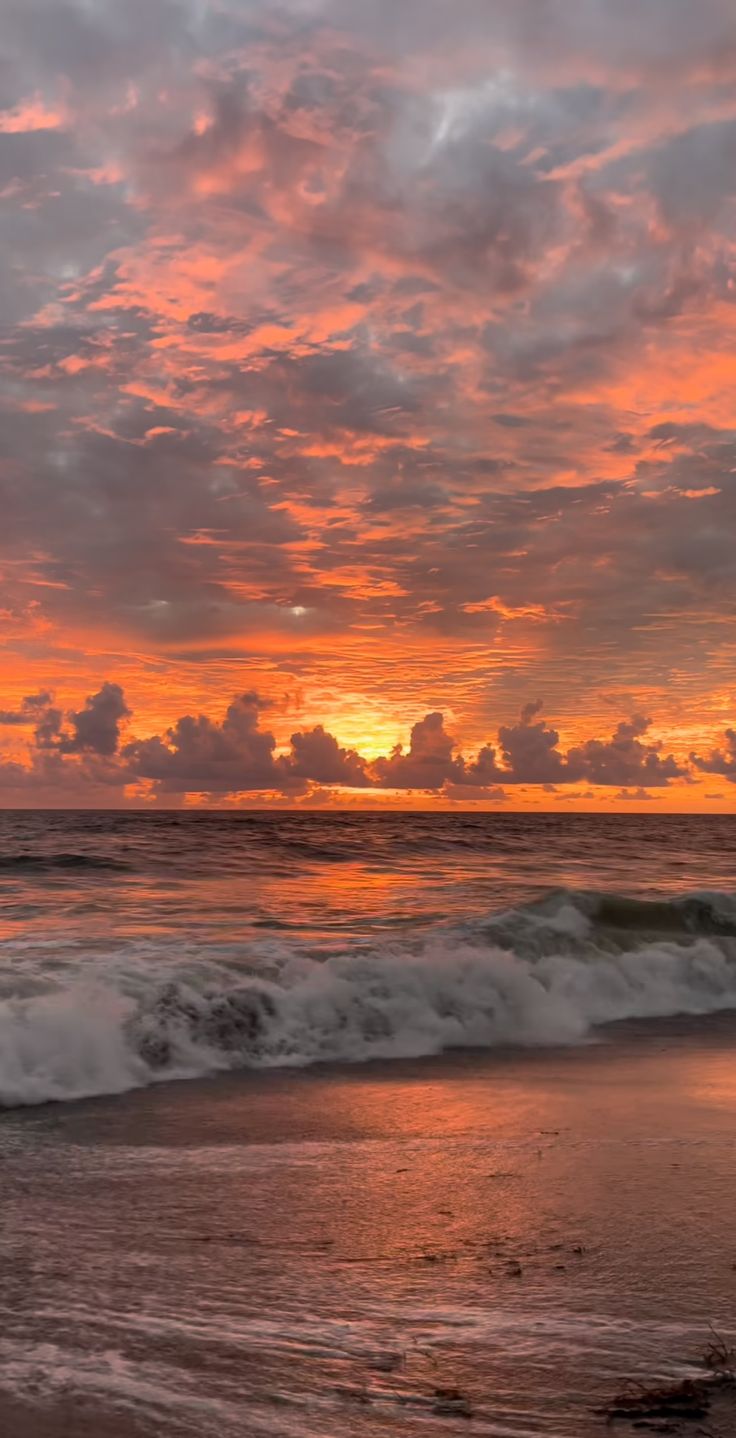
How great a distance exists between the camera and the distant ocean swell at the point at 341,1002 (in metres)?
9.91

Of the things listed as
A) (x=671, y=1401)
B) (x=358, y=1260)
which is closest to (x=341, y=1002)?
(x=358, y=1260)

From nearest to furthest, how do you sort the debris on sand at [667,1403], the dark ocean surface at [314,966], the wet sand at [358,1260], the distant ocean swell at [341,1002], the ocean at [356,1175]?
the debris on sand at [667,1403], the wet sand at [358,1260], the ocean at [356,1175], the distant ocean swell at [341,1002], the dark ocean surface at [314,966]

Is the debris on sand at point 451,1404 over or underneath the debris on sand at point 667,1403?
underneath

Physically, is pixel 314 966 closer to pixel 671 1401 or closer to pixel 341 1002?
pixel 341 1002

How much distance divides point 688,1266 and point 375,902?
17082 mm

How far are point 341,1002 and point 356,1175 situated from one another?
5.86m

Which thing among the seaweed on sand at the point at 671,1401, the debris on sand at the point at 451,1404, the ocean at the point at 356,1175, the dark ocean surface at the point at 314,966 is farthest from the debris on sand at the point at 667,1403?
the dark ocean surface at the point at 314,966

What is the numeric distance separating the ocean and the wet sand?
0.02 metres

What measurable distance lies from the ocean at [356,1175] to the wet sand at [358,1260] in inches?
0.7

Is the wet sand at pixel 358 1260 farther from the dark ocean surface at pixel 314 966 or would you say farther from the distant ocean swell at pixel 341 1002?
the dark ocean surface at pixel 314 966

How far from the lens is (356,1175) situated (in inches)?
257

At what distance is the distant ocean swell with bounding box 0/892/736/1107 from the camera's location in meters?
9.91

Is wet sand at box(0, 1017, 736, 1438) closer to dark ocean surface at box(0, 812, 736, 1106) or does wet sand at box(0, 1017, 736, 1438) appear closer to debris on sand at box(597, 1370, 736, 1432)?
debris on sand at box(597, 1370, 736, 1432)

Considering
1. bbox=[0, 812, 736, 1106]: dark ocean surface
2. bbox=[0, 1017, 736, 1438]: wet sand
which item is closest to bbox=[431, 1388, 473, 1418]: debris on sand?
bbox=[0, 1017, 736, 1438]: wet sand
